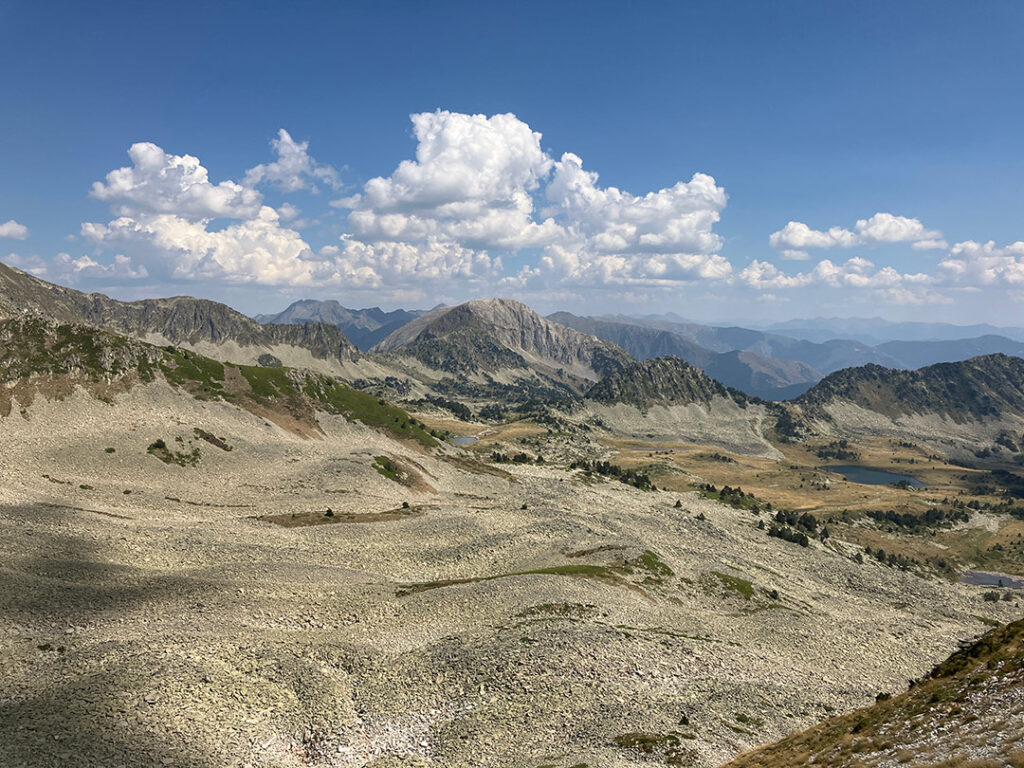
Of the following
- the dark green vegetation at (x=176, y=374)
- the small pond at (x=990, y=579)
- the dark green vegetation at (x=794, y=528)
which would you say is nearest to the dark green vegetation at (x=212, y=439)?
the dark green vegetation at (x=176, y=374)

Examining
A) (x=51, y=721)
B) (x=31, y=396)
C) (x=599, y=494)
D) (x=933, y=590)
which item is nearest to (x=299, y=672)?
(x=51, y=721)

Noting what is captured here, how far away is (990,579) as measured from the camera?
509 feet

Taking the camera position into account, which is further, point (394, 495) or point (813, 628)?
point (394, 495)

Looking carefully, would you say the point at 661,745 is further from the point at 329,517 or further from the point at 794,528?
the point at 794,528

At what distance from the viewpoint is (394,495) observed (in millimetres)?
122125

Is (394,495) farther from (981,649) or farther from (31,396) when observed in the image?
(981,649)

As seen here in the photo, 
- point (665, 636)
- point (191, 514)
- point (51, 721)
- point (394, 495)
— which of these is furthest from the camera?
point (394, 495)

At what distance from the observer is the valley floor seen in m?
40.8

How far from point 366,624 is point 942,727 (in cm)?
5077

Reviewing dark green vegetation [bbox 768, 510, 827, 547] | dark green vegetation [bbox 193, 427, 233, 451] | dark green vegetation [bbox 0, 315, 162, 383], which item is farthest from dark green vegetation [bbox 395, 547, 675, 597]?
dark green vegetation [bbox 0, 315, 162, 383]

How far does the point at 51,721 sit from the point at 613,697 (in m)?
43.1

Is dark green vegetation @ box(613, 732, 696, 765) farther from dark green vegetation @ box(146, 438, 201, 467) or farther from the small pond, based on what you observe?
the small pond

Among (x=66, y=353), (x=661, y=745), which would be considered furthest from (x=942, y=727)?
(x=66, y=353)

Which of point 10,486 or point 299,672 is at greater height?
point 10,486
